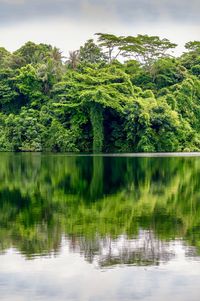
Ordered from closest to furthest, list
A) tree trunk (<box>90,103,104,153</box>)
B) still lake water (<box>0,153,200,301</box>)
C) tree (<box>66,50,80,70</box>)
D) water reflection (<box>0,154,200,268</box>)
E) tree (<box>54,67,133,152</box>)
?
still lake water (<box>0,153,200,301</box>) < water reflection (<box>0,154,200,268</box>) < tree (<box>54,67,133,152</box>) < tree trunk (<box>90,103,104,153</box>) < tree (<box>66,50,80,70</box>)

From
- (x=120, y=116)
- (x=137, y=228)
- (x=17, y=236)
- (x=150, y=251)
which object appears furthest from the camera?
(x=120, y=116)

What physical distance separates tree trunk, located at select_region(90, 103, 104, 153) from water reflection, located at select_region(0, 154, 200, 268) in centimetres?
2517

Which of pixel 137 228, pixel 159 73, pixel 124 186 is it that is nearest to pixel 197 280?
pixel 137 228

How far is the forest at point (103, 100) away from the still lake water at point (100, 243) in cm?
2871

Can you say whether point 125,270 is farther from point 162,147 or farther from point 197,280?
point 162,147

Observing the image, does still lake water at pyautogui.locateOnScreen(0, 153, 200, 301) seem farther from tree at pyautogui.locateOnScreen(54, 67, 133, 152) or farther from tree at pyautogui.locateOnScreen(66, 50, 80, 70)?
tree at pyautogui.locateOnScreen(66, 50, 80, 70)

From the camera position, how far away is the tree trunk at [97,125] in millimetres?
45559

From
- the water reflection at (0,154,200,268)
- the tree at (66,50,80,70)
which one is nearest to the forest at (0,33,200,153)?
the tree at (66,50,80,70)

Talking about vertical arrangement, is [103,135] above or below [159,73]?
below

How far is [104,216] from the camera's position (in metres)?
11.8

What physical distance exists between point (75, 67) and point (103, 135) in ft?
35.3

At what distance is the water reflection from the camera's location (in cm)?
863

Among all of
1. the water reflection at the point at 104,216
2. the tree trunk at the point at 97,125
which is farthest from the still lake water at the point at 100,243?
the tree trunk at the point at 97,125

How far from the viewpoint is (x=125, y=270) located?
24.5ft
